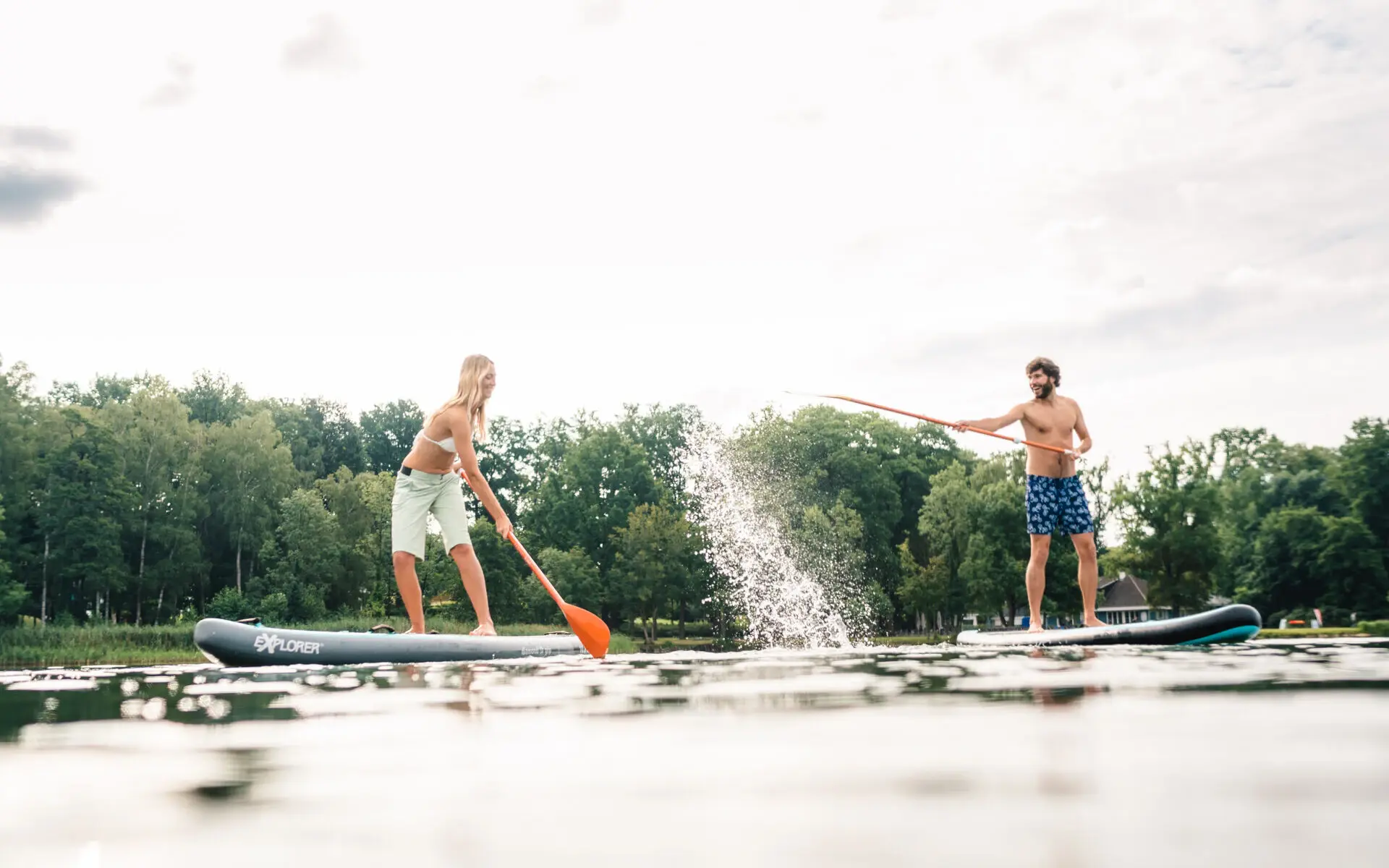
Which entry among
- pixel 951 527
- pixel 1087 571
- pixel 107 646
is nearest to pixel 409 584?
pixel 1087 571

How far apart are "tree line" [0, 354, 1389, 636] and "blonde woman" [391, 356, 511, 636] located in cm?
4125

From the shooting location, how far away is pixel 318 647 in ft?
25.9

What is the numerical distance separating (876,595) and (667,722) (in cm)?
5175

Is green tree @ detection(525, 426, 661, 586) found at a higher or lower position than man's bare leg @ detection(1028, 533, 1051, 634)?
higher

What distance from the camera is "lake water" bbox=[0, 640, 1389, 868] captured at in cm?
168

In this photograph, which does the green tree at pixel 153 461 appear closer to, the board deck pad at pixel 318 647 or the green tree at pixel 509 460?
the green tree at pixel 509 460

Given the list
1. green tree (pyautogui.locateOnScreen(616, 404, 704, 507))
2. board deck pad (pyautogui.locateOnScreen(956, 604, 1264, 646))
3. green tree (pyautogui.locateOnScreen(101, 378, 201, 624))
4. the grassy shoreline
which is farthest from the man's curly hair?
green tree (pyautogui.locateOnScreen(616, 404, 704, 507))

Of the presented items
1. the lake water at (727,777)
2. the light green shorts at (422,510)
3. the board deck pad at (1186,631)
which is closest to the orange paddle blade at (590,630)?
the light green shorts at (422,510)

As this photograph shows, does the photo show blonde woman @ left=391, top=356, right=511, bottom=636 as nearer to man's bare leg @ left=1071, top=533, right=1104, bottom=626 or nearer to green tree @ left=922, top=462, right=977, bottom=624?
man's bare leg @ left=1071, top=533, right=1104, bottom=626

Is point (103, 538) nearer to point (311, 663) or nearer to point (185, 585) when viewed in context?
point (185, 585)

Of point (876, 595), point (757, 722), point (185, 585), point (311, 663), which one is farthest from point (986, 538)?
point (757, 722)

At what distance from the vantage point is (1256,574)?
55906 mm

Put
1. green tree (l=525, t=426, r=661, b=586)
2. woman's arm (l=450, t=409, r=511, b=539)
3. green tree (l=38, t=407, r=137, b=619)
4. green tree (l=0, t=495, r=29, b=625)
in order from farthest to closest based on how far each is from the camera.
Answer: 1. green tree (l=525, t=426, r=661, b=586)
2. green tree (l=38, t=407, r=137, b=619)
3. green tree (l=0, t=495, r=29, b=625)
4. woman's arm (l=450, t=409, r=511, b=539)

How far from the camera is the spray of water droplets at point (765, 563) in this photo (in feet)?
154
